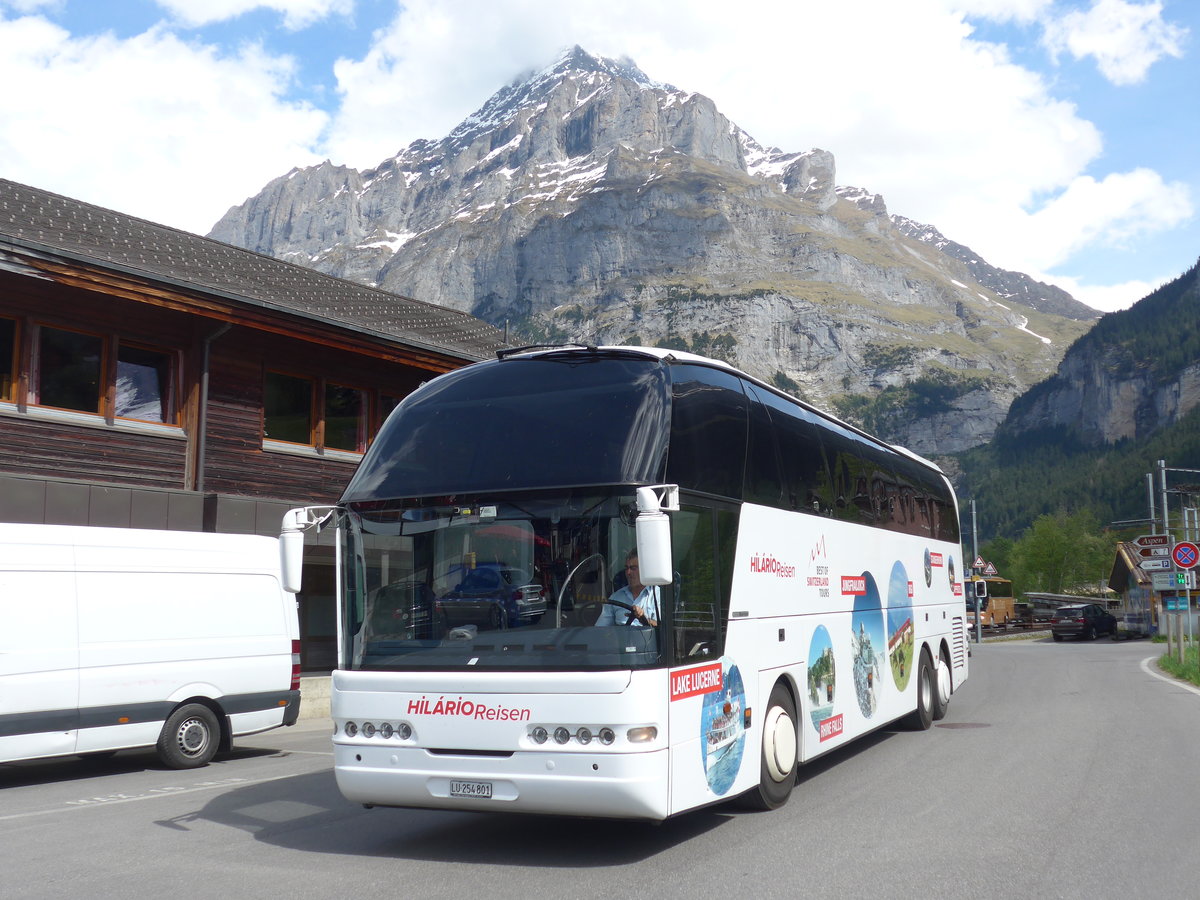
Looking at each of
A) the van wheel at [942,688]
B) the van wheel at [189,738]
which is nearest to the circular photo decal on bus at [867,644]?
the van wheel at [942,688]

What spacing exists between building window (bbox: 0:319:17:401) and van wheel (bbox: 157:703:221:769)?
6431 mm

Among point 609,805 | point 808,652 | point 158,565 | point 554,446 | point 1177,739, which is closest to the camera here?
point 609,805

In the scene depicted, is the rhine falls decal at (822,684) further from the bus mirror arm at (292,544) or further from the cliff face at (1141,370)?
the cliff face at (1141,370)

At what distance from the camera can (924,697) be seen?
1416cm

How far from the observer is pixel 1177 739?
13102 millimetres

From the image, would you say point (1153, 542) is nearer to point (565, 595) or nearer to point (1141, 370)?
point (565, 595)

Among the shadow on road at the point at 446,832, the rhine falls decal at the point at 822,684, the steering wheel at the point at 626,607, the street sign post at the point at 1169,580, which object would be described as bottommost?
the shadow on road at the point at 446,832

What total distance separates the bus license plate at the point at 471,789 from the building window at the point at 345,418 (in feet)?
47.3

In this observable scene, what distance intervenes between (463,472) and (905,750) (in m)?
7.03

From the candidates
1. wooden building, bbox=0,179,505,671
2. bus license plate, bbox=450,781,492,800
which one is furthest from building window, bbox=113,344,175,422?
bus license plate, bbox=450,781,492,800

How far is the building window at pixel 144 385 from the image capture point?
57.2 feet

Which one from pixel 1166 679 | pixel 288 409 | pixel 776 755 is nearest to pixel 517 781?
pixel 776 755

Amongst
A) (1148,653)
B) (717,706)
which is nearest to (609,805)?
(717,706)

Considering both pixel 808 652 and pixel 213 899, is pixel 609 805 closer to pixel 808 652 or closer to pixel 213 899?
pixel 213 899
